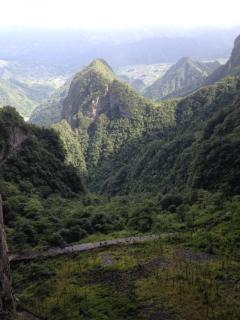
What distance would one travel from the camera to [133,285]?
66.5 ft

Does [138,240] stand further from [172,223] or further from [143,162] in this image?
[143,162]

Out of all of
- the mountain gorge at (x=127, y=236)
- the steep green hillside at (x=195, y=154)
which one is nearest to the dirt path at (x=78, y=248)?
the mountain gorge at (x=127, y=236)

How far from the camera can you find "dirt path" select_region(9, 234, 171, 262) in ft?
83.5

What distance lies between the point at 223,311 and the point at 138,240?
9963mm

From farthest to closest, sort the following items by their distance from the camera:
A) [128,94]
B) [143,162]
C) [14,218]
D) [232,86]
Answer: [128,94], [232,86], [143,162], [14,218]

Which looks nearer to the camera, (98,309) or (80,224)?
(98,309)

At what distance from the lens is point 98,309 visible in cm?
1862

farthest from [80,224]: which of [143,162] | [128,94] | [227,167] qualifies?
[128,94]

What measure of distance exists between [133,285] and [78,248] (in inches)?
270

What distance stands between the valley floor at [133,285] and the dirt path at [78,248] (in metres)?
0.57

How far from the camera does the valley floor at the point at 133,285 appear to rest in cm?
1800

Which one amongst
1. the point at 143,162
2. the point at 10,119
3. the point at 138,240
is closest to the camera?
the point at 138,240

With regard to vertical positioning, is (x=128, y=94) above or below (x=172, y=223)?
above

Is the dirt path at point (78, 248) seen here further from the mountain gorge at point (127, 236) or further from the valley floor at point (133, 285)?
the valley floor at point (133, 285)
